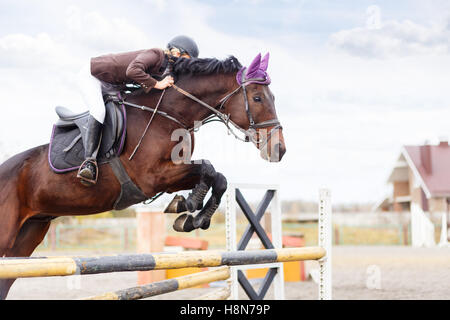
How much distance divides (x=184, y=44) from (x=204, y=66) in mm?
262

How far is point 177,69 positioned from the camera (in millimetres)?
4086

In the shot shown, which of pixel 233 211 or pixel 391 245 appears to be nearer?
pixel 233 211

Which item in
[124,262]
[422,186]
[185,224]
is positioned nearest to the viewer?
[124,262]

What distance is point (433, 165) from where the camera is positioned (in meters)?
24.0

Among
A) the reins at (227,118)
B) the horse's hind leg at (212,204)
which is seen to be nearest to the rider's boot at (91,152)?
the reins at (227,118)

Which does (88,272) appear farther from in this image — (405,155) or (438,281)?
(405,155)

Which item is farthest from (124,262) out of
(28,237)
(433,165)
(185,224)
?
(433,165)

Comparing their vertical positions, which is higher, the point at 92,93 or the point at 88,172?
the point at 92,93

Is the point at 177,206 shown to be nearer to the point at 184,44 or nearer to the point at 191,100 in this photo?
the point at 191,100

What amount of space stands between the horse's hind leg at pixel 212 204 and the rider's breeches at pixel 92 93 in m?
0.88

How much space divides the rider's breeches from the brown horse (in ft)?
0.68

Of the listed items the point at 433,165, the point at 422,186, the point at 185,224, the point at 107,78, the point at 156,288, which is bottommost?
the point at 156,288
